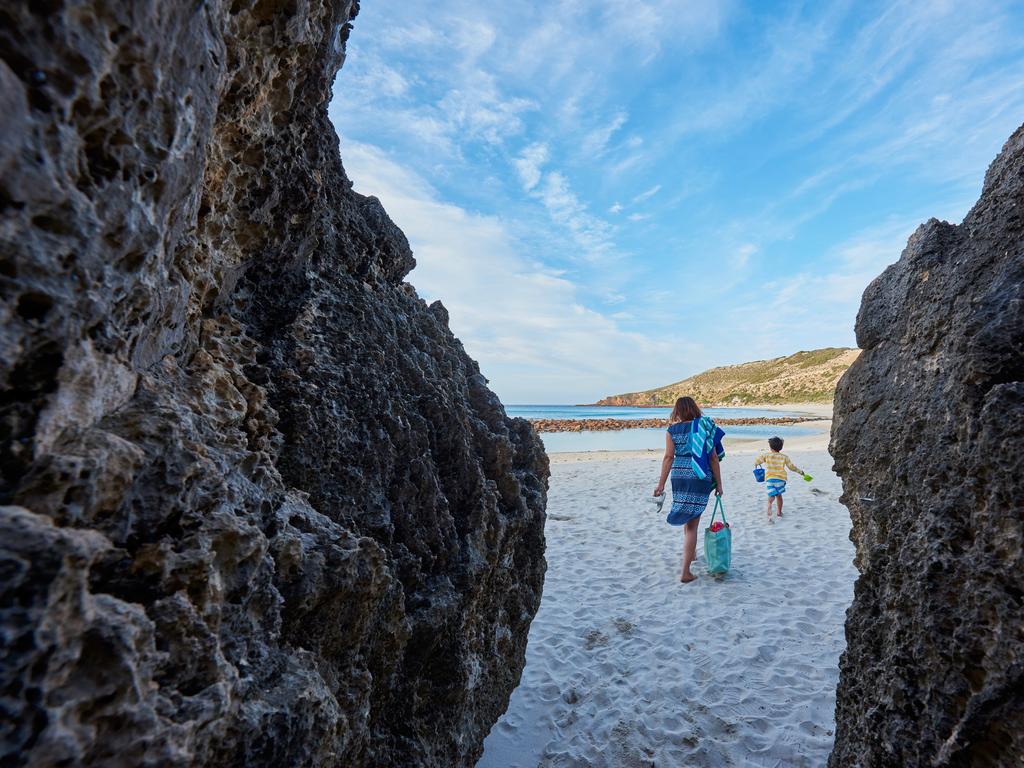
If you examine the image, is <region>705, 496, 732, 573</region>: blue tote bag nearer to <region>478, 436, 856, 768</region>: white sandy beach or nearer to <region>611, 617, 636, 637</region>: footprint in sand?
<region>478, 436, 856, 768</region>: white sandy beach

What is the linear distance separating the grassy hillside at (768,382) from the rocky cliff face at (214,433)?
3272 inches

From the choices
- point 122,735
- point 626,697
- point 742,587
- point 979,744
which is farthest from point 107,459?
point 742,587

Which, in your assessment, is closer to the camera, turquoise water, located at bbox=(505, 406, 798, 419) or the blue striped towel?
the blue striped towel

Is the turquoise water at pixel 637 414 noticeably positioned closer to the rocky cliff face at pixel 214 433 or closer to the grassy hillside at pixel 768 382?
the grassy hillside at pixel 768 382

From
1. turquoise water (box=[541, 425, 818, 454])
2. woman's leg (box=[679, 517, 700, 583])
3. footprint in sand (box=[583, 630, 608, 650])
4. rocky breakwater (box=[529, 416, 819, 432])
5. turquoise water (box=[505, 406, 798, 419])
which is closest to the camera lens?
footprint in sand (box=[583, 630, 608, 650])

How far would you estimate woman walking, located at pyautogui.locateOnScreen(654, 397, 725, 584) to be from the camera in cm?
632

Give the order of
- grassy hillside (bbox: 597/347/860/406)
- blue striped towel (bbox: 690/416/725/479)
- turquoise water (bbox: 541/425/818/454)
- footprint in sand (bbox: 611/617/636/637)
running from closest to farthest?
footprint in sand (bbox: 611/617/636/637) → blue striped towel (bbox: 690/416/725/479) → turquoise water (bbox: 541/425/818/454) → grassy hillside (bbox: 597/347/860/406)

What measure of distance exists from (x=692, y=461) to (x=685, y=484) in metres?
0.31

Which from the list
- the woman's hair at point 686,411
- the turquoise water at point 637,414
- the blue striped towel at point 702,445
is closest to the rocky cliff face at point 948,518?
the blue striped towel at point 702,445

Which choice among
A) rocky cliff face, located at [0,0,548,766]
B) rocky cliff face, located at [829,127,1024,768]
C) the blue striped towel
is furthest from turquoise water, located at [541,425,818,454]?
rocky cliff face, located at [0,0,548,766]

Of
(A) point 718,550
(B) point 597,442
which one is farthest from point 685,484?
(B) point 597,442

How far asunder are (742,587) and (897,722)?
443cm

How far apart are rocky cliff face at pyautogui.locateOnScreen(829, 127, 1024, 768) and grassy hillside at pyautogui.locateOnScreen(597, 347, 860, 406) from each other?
81.1 m

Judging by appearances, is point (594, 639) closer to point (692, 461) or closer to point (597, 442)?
point (692, 461)
